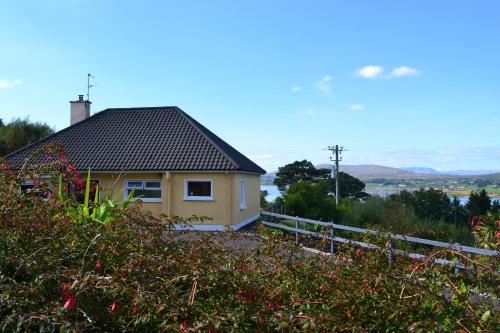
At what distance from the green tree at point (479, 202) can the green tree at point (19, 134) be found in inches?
1129

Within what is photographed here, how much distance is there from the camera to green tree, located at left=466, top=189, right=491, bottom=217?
2717cm

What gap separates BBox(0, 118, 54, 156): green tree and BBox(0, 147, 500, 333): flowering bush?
1186 inches

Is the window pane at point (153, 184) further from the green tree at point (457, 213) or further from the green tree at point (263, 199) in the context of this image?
the green tree at point (457, 213)

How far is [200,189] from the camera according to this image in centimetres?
1819

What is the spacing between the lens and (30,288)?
2.30 m

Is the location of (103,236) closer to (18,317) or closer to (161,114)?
(18,317)

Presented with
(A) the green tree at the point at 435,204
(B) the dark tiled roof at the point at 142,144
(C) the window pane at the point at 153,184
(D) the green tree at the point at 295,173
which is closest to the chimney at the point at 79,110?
(B) the dark tiled roof at the point at 142,144

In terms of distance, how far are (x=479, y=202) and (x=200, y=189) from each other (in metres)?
19.0

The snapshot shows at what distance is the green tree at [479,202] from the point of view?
27.2 meters

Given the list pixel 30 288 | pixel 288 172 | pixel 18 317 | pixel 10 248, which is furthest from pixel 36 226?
pixel 288 172

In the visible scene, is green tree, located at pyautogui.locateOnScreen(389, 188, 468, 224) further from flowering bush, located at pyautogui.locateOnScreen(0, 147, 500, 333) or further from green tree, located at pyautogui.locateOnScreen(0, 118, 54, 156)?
flowering bush, located at pyautogui.locateOnScreen(0, 147, 500, 333)

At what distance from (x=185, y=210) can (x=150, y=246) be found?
49.6ft

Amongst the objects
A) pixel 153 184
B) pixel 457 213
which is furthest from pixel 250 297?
pixel 457 213

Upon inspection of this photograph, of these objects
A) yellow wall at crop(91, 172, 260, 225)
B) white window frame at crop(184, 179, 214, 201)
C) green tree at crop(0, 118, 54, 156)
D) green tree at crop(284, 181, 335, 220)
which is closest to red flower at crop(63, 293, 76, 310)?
yellow wall at crop(91, 172, 260, 225)
